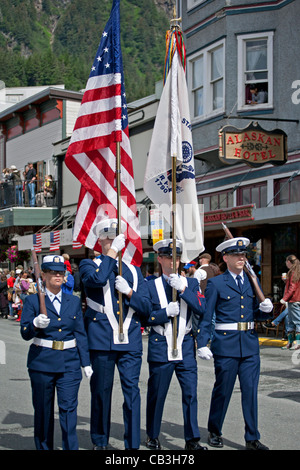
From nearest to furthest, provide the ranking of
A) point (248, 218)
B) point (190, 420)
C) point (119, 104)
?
point (190, 420) < point (119, 104) < point (248, 218)

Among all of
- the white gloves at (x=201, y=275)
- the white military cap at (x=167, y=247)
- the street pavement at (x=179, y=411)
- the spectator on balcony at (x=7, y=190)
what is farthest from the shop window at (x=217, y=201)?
the spectator on balcony at (x=7, y=190)

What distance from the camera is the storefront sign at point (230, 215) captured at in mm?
16719

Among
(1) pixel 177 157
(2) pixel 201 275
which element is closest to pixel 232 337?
(1) pixel 177 157

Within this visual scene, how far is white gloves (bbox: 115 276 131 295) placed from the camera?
6051 mm

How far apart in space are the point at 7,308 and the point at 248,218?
42.9ft

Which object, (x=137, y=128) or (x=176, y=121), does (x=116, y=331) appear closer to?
(x=176, y=121)

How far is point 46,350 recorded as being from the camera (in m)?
5.85

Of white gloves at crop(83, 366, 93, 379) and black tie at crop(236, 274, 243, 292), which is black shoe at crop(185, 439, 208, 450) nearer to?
white gloves at crop(83, 366, 93, 379)

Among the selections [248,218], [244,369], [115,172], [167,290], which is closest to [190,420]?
[244,369]

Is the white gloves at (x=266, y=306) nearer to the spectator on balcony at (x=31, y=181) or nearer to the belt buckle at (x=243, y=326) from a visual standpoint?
the belt buckle at (x=243, y=326)

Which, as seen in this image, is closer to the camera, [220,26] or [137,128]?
[220,26]

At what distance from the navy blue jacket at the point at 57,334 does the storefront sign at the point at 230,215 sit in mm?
11091

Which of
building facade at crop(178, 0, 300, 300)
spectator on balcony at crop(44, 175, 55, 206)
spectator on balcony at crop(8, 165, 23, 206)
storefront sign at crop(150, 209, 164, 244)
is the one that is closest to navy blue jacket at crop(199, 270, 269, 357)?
building facade at crop(178, 0, 300, 300)

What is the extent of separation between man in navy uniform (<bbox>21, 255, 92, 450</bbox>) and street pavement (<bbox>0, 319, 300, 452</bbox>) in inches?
29.9
